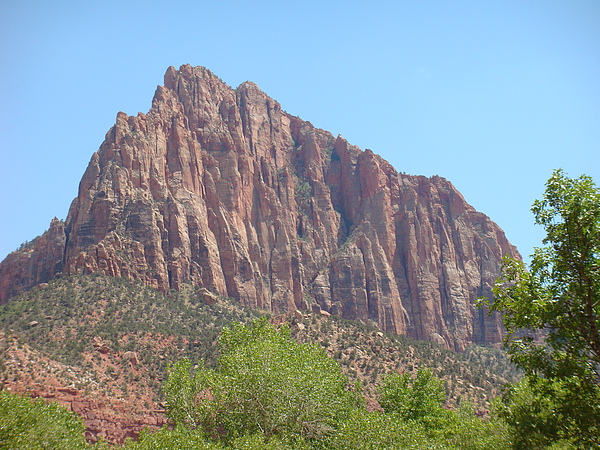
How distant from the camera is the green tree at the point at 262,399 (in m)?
29.4

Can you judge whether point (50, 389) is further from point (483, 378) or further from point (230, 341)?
point (483, 378)

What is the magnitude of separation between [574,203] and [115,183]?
87.5m

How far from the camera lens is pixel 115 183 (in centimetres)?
9269

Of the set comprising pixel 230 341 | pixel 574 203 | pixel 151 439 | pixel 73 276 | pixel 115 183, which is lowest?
pixel 151 439

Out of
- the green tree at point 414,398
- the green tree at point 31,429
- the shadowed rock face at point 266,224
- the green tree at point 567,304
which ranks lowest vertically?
the green tree at point 31,429

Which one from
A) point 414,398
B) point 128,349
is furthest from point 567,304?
point 128,349

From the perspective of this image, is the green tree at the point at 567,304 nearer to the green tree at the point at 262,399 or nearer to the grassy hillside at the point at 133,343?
the green tree at the point at 262,399

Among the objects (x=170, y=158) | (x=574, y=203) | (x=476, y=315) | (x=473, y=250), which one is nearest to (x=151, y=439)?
(x=574, y=203)

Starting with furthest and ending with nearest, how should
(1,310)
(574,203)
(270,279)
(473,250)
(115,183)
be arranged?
1. (473,250)
2. (270,279)
3. (115,183)
4. (1,310)
5. (574,203)

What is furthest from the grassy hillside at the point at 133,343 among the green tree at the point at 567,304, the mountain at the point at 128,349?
the green tree at the point at 567,304

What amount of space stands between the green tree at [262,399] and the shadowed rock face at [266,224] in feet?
174

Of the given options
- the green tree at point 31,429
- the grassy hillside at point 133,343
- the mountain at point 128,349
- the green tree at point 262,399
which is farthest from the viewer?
the grassy hillside at point 133,343

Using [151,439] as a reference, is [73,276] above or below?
above

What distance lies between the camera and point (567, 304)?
15.5 metres
